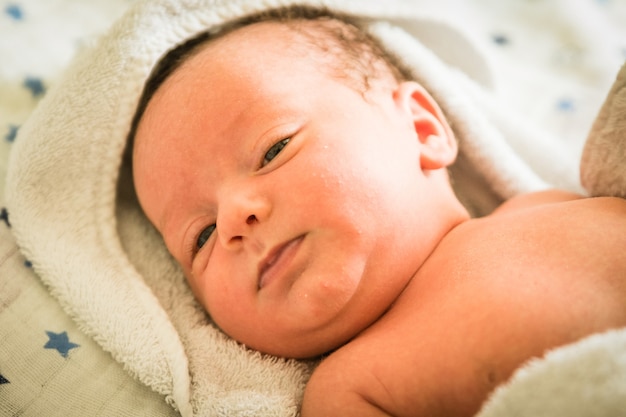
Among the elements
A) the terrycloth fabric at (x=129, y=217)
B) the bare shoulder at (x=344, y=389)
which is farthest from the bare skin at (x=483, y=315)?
the terrycloth fabric at (x=129, y=217)

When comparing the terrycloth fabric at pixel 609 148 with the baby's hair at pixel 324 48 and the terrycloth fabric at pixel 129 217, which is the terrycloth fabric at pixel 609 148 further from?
the baby's hair at pixel 324 48

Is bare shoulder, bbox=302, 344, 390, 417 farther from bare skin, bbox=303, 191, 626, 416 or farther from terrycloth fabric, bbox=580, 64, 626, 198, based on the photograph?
terrycloth fabric, bbox=580, 64, 626, 198

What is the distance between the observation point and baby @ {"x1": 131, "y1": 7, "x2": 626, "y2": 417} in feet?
2.50

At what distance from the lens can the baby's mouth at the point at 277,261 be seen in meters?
0.87

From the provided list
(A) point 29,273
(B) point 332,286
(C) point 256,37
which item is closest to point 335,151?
(B) point 332,286

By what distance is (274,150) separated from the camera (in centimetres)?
93

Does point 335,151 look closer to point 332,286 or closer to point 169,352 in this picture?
point 332,286

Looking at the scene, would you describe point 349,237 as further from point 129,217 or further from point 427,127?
point 129,217

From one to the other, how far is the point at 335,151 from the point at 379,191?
10 cm

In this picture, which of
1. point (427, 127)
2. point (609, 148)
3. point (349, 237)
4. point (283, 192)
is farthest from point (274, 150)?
point (609, 148)

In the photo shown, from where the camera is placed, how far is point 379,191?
0.88 meters

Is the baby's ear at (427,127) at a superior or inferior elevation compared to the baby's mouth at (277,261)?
superior

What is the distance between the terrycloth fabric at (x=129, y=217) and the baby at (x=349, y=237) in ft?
0.20

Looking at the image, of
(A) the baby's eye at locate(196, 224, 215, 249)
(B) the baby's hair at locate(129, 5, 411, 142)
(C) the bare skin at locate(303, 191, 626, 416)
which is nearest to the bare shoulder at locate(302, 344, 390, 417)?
(C) the bare skin at locate(303, 191, 626, 416)
